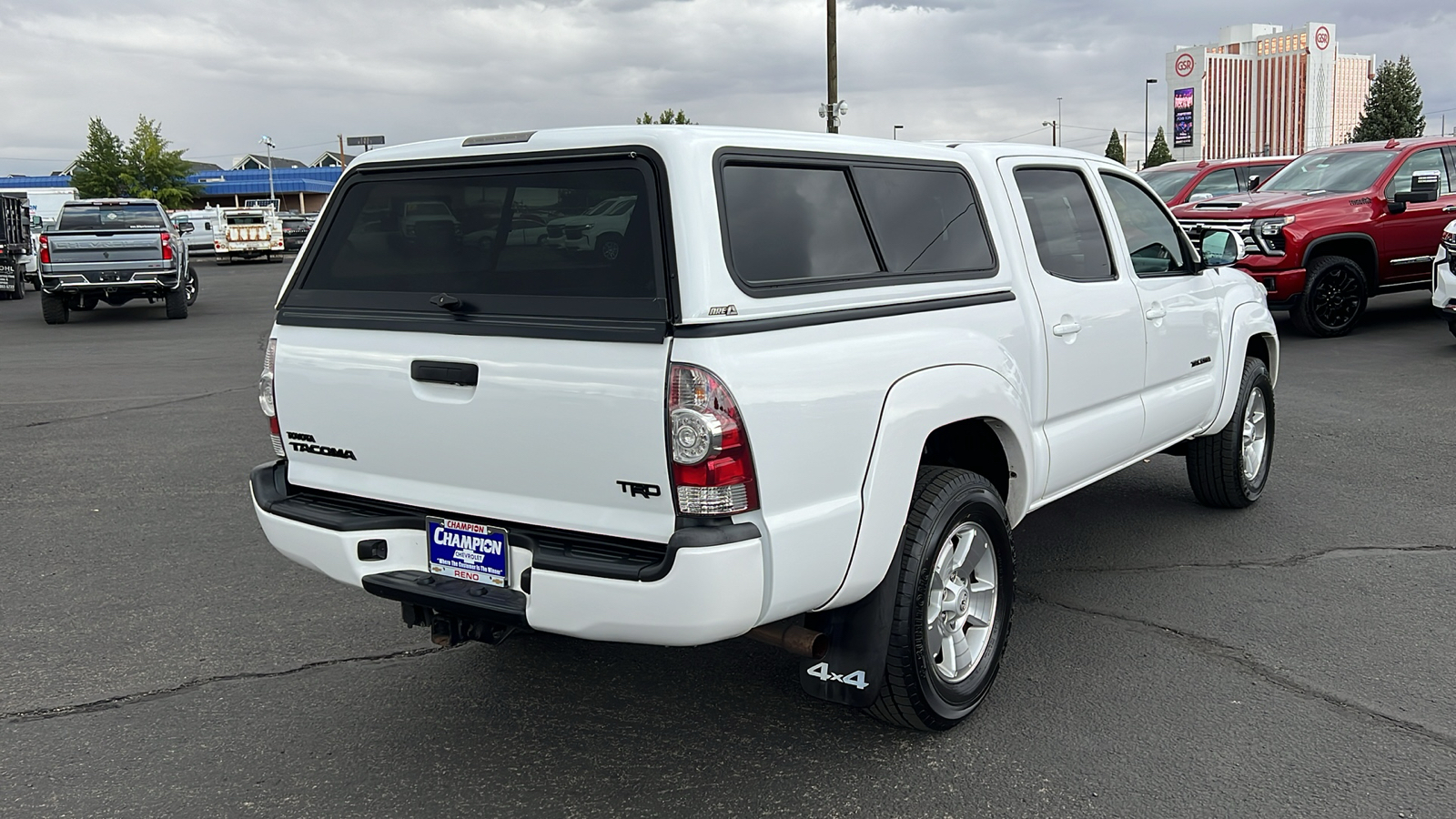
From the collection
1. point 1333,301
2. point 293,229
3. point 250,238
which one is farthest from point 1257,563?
point 293,229

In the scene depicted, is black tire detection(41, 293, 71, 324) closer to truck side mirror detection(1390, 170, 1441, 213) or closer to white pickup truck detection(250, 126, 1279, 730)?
white pickup truck detection(250, 126, 1279, 730)

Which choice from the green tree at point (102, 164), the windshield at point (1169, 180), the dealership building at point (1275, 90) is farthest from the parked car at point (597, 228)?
the dealership building at point (1275, 90)

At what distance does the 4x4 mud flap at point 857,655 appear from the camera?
3.45 metres

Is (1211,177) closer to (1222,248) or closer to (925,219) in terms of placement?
(1222,248)

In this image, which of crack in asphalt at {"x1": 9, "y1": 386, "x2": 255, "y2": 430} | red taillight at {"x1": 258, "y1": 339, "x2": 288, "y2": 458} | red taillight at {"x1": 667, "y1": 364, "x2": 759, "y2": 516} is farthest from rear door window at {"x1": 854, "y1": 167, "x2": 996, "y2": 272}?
crack in asphalt at {"x1": 9, "y1": 386, "x2": 255, "y2": 430}

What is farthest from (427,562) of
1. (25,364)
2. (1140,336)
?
(25,364)

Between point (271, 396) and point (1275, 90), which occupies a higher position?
point (1275, 90)

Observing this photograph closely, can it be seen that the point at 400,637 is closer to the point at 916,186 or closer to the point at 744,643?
the point at 744,643

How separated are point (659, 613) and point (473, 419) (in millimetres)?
793

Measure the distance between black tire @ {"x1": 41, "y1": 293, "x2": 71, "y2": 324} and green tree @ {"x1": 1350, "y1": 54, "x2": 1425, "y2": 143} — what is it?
179 feet

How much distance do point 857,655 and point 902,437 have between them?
0.64 metres

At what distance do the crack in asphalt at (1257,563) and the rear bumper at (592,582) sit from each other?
8.72 feet

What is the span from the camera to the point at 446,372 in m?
3.38

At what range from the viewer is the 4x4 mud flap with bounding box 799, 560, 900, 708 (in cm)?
345
